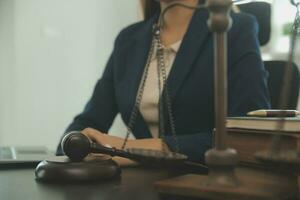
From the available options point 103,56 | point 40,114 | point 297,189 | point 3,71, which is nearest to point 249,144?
point 297,189

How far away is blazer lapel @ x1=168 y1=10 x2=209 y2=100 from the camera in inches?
51.7

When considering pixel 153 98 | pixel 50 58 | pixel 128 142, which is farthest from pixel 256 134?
pixel 50 58

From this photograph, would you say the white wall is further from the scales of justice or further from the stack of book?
the scales of justice

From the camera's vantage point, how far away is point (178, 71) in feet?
4.32

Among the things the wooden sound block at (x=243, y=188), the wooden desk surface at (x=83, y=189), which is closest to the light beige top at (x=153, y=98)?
the wooden desk surface at (x=83, y=189)

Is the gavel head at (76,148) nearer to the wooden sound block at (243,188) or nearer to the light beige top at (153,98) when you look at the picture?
the wooden sound block at (243,188)

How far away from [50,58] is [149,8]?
1.51 m

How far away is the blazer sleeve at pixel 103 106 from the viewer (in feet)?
4.97

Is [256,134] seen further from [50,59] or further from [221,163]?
[50,59]

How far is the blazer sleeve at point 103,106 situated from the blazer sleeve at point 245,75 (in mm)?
434

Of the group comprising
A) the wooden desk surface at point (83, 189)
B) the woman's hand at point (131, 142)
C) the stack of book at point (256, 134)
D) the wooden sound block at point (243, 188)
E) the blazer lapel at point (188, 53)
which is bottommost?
the woman's hand at point (131, 142)

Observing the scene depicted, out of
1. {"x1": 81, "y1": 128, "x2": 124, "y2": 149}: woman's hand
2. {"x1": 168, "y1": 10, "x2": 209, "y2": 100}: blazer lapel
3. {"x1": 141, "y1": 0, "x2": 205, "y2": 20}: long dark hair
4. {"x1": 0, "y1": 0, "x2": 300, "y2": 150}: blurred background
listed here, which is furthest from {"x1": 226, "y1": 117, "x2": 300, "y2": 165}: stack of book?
{"x1": 0, "y1": 0, "x2": 300, "y2": 150}: blurred background

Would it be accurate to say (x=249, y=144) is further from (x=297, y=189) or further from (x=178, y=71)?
(x=178, y=71)

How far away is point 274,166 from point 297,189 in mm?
102
